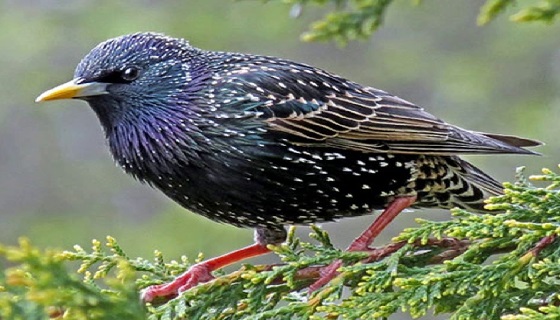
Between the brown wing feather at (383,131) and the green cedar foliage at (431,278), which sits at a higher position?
the brown wing feather at (383,131)

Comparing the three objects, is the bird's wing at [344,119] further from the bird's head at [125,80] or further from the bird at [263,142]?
the bird's head at [125,80]

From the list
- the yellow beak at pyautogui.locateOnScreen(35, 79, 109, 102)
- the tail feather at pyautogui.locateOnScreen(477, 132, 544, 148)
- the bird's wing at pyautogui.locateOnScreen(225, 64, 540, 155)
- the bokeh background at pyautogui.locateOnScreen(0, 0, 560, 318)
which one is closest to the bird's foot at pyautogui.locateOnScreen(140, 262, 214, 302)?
the bird's wing at pyautogui.locateOnScreen(225, 64, 540, 155)

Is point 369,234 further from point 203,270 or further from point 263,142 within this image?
point 203,270

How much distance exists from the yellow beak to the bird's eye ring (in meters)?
0.10

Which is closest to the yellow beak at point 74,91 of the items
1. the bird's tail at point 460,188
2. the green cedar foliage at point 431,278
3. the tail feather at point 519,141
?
the green cedar foliage at point 431,278

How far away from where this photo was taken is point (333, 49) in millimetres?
11406

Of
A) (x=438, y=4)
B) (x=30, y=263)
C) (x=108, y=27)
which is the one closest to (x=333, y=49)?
(x=438, y=4)

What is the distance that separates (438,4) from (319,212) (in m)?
7.57

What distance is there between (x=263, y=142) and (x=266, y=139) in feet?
0.09

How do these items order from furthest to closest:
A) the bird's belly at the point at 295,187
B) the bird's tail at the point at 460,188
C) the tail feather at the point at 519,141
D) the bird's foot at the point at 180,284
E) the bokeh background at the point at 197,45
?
the bokeh background at the point at 197,45 → the bird's tail at the point at 460,188 → the tail feather at the point at 519,141 → the bird's belly at the point at 295,187 → the bird's foot at the point at 180,284

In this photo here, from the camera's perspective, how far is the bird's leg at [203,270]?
3.61 m

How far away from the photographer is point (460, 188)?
429 cm

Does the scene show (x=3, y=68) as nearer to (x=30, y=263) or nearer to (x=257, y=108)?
(x=257, y=108)

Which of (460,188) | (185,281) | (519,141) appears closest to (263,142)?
Answer: (185,281)
